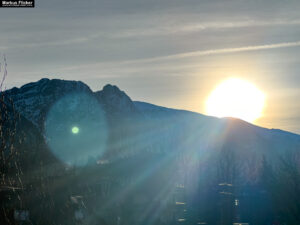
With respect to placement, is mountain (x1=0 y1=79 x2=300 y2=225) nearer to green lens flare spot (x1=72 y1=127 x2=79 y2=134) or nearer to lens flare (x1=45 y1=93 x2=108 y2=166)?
lens flare (x1=45 y1=93 x2=108 y2=166)

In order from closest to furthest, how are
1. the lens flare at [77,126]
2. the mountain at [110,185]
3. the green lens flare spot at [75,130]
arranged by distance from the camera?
the mountain at [110,185]
the lens flare at [77,126]
the green lens flare spot at [75,130]

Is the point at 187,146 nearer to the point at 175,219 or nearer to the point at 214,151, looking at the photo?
the point at 214,151

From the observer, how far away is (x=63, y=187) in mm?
24016

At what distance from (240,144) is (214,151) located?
929 inches

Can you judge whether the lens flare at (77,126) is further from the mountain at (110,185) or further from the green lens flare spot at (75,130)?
the mountain at (110,185)

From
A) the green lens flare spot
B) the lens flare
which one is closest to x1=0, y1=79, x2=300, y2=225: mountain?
the lens flare

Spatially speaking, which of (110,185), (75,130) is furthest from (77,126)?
(110,185)

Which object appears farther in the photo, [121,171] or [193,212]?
[193,212]

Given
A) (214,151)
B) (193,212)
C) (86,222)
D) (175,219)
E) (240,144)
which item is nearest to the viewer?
(86,222)

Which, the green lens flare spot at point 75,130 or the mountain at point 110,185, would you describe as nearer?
the mountain at point 110,185

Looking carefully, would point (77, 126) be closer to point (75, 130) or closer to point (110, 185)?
point (75, 130)

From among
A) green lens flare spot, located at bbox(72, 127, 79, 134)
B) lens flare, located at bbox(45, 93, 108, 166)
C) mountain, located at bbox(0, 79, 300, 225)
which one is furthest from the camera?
green lens flare spot, located at bbox(72, 127, 79, 134)

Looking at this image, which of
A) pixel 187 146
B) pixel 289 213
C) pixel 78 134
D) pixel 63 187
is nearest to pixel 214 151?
pixel 187 146

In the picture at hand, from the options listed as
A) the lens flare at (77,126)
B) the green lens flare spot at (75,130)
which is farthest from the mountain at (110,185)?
the green lens flare spot at (75,130)
